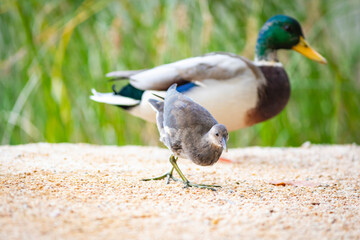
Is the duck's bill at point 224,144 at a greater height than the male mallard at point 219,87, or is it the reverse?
the male mallard at point 219,87

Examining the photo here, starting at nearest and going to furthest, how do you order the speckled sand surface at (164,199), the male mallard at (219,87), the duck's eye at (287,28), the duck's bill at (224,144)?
the speckled sand surface at (164,199) < the duck's bill at (224,144) < the male mallard at (219,87) < the duck's eye at (287,28)

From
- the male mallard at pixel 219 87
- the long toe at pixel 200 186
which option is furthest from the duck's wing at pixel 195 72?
the long toe at pixel 200 186

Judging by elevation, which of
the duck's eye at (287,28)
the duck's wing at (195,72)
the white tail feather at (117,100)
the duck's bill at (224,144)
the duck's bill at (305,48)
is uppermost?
the duck's eye at (287,28)

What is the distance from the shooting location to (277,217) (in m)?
2.17

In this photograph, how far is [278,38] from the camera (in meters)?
4.54

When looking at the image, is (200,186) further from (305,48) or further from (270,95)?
(305,48)

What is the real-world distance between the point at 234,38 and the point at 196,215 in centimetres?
411

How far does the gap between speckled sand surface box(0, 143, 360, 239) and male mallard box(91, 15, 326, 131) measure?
0.43 metres

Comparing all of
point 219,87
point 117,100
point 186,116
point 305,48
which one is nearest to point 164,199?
point 186,116

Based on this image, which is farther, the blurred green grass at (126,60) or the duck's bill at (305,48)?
the blurred green grass at (126,60)

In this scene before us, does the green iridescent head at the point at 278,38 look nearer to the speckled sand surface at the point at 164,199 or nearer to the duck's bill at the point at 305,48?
the duck's bill at the point at 305,48

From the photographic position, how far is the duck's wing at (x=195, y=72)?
3.89 m

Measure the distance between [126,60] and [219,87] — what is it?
2.26m

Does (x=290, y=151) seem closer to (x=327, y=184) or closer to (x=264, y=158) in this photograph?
(x=264, y=158)
